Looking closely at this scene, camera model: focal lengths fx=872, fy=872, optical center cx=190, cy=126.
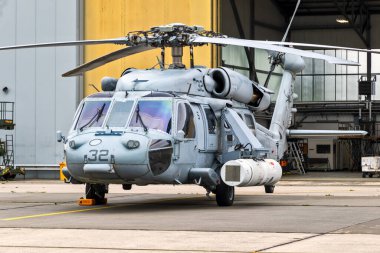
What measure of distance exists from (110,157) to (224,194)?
3.14 m

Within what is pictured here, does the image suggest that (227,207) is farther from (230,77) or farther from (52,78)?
(52,78)

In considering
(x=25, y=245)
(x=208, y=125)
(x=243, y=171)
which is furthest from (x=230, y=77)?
(x=25, y=245)

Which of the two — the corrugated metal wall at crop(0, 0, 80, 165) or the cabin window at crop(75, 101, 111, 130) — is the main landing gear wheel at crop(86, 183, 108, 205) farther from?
the corrugated metal wall at crop(0, 0, 80, 165)

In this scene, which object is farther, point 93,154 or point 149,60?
point 149,60

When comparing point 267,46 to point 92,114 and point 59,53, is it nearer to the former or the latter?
point 92,114

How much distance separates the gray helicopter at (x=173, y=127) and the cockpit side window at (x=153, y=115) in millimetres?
19

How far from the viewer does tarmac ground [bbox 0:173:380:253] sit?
10.2 m

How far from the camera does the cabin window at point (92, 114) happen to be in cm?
1623

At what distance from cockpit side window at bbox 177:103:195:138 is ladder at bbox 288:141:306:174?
112 ft

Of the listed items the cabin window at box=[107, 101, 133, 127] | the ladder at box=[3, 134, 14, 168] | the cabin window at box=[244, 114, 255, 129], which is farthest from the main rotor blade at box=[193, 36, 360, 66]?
the ladder at box=[3, 134, 14, 168]

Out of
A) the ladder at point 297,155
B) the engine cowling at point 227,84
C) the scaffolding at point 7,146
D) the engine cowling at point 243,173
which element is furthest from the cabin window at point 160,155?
the ladder at point 297,155

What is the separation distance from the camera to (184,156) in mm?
16609

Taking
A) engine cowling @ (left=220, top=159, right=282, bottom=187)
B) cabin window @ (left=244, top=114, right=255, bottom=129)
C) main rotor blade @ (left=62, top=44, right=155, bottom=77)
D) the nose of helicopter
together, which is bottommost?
engine cowling @ (left=220, top=159, right=282, bottom=187)

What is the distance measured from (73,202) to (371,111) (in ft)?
120
